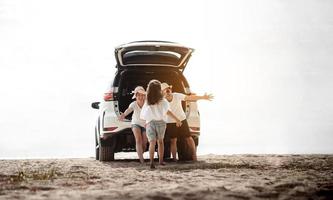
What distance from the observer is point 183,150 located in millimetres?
11297

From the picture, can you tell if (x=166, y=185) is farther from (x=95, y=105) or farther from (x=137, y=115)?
(x=95, y=105)

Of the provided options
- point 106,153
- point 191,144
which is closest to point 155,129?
point 191,144

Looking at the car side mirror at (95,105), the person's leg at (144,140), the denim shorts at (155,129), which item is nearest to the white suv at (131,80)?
the person's leg at (144,140)

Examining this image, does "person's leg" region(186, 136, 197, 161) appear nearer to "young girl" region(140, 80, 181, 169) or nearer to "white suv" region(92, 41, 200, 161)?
"white suv" region(92, 41, 200, 161)

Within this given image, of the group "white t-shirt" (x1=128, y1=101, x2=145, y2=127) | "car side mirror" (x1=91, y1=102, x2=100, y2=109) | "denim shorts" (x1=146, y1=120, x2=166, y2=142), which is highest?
"car side mirror" (x1=91, y1=102, x2=100, y2=109)

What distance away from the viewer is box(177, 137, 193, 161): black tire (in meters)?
11.2

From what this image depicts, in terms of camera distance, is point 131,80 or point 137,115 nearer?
point 137,115

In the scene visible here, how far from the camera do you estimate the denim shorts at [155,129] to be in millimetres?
9695

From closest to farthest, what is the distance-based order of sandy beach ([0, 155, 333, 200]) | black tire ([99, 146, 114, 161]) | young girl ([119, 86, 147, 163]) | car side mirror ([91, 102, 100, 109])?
sandy beach ([0, 155, 333, 200])
young girl ([119, 86, 147, 163])
black tire ([99, 146, 114, 161])
car side mirror ([91, 102, 100, 109])

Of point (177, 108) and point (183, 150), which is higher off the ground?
point (177, 108)

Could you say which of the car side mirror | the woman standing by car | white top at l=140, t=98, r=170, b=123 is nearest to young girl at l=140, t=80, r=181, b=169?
white top at l=140, t=98, r=170, b=123

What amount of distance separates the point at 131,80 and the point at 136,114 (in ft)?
4.79

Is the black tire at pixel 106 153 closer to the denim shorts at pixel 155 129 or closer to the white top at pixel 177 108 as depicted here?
the white top at pixel 177 108

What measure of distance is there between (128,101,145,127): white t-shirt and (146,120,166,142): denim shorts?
703 millimetres
